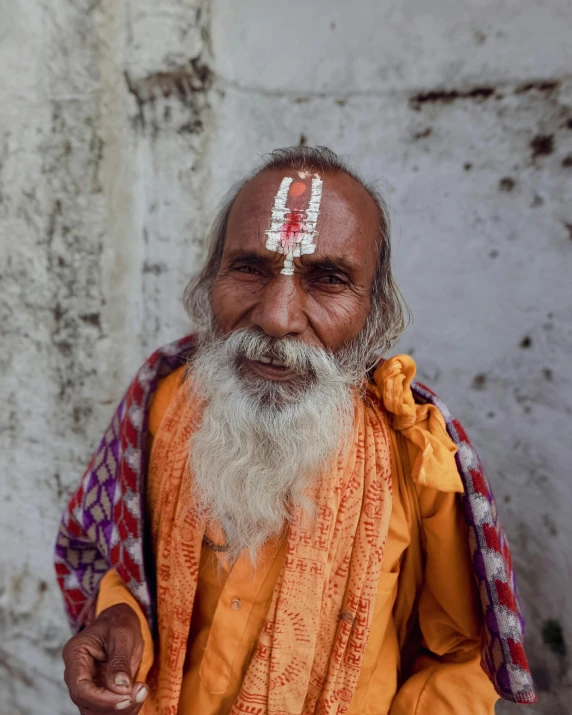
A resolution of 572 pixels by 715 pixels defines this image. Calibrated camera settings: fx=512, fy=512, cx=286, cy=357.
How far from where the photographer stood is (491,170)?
5.49ft

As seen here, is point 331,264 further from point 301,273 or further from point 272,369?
point 272,369

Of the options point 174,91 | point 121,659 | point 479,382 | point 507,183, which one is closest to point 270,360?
point 121,659

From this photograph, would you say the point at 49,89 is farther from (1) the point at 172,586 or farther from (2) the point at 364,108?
(1) the point at 172,586

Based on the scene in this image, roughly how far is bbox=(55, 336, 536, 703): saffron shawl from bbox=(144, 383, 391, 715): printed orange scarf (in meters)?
0.08

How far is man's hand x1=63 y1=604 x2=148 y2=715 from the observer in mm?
948

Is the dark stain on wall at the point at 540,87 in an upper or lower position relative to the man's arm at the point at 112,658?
upper

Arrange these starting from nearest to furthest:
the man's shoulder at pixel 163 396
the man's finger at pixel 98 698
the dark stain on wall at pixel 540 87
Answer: the man's finger at pixel 98 698, the man's shoulder at pixel 163 396, the dark stain on wall at pixel 540 87

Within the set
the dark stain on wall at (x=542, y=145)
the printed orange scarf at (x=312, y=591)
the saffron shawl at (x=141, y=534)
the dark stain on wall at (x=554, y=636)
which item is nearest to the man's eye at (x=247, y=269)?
the saffron shawl at (x=141, y=534)

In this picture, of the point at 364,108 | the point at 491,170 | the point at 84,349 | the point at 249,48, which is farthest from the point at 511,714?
the point at 249,48

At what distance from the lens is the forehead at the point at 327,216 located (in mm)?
1155

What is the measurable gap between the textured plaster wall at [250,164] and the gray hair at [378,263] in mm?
493

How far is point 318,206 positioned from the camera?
1158mm

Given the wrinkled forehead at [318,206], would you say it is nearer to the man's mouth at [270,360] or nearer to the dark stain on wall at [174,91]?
the man's mouth at [270,360]

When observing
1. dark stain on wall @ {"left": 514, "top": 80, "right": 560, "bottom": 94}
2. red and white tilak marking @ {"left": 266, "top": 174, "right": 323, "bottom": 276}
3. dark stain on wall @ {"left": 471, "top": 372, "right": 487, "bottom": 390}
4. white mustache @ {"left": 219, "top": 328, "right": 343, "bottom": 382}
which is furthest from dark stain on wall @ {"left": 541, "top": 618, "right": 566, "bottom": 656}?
dark stain on wall @ {"left": 514, "top": 80, "right": 560, "bottom": 94}
